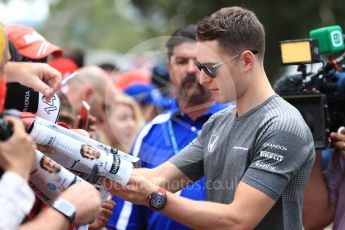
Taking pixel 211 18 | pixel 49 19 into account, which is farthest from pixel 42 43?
pixel 49 19

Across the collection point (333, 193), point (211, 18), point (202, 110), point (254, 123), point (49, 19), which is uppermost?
point (211, 18)

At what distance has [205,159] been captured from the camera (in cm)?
374

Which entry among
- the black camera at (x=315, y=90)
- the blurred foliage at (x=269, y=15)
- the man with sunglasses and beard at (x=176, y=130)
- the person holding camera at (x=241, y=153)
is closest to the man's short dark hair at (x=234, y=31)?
the person holding camera at (x=241, y=153)

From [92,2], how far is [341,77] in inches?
1008

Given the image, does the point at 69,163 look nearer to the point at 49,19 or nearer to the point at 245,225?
the point at 245,225

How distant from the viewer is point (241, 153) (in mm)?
3477

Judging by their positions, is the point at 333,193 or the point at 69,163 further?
the point at 333,193

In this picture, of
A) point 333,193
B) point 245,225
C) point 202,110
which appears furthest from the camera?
point 202,110

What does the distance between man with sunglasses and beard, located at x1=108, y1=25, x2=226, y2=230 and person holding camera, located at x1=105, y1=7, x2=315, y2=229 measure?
90cm

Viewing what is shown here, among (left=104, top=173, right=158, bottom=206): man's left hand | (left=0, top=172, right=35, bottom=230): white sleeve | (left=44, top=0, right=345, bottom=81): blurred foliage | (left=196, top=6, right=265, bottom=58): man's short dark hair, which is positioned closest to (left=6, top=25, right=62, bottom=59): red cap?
(left=196, top=6, right=265, bottom=58): man's short dark hair

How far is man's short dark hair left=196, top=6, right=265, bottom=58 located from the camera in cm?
357

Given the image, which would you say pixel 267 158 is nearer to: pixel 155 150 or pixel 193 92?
pixel 155 150

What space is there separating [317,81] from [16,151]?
2.33 metres

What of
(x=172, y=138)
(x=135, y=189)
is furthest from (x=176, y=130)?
(x=135, y=189)
